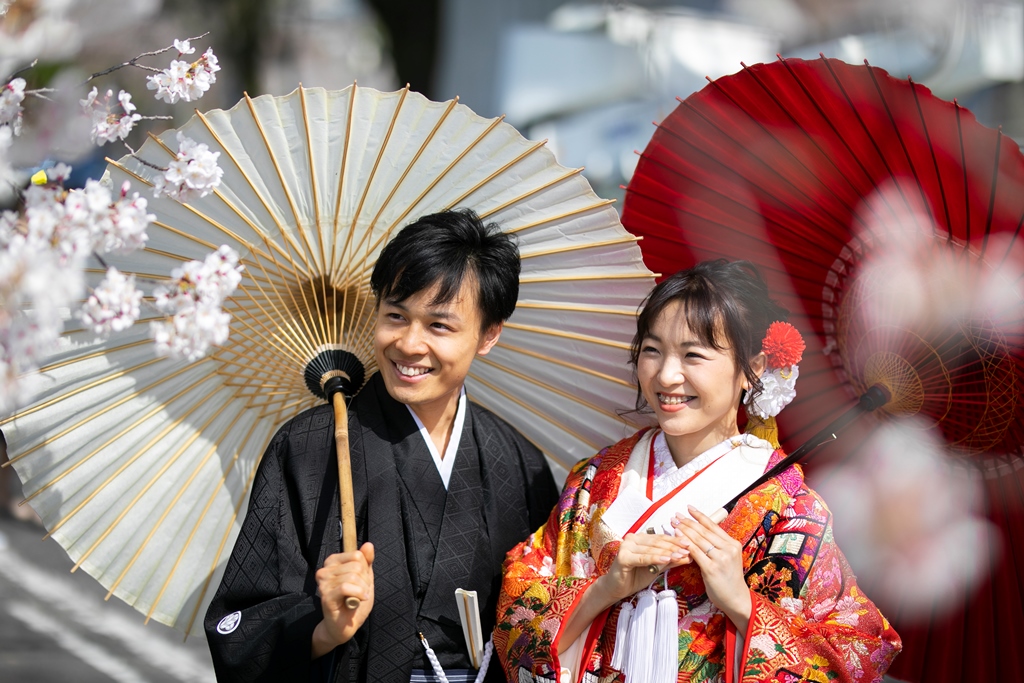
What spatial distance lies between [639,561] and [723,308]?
68 centimetres

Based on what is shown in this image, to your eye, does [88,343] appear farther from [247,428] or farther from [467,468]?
[467,468]

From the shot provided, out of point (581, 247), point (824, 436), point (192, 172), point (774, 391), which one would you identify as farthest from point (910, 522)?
point (192, 172)

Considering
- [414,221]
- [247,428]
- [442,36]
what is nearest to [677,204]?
[414,221]

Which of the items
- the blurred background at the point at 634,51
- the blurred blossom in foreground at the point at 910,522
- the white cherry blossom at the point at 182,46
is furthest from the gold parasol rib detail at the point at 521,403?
the blurred background at the point at 634,51

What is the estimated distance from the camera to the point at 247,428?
2904mm

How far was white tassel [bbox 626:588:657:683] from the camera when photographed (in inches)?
92.9

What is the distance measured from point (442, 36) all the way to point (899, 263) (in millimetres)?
7738

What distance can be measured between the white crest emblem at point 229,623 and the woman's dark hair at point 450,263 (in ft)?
2.94

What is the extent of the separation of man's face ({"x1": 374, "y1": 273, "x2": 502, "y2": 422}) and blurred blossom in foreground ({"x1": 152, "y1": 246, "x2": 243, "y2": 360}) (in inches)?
27.3

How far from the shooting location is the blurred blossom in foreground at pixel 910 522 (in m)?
2.67

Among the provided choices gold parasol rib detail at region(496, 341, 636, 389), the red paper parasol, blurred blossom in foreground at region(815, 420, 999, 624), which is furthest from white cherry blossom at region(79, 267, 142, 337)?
blurred blossom in foreground at region(815, 420, 999, 624)

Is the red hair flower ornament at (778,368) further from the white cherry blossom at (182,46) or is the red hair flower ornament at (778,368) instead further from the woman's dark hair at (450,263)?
the white cherry blossom at (182,46)

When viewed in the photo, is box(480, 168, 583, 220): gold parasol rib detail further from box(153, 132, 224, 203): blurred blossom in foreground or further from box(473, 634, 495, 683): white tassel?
box(473, 634, 495, 683): white tassel

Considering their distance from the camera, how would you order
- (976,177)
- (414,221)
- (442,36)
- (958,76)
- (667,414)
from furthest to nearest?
1. (442,36)
2. (958,76)
3. (414,221)
4. (667,414)
5. (976,177)
